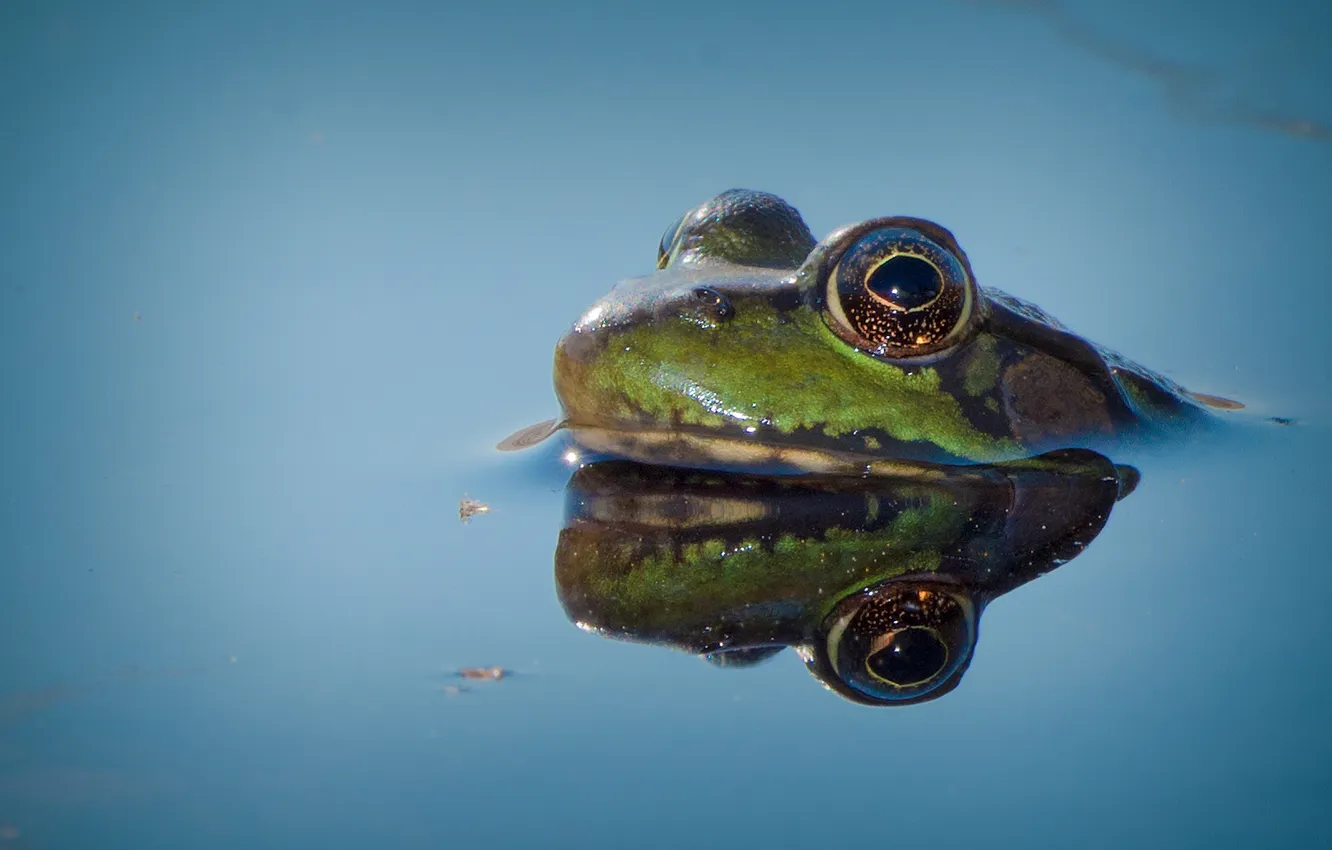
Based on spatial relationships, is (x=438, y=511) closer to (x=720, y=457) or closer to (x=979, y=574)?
(x=720, y=457)

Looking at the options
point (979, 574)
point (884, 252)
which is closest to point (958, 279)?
point (884, 252)

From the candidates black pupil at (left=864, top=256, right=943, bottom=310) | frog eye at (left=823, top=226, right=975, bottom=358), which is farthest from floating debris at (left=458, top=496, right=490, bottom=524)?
black pupil at (left=864, top=256, right=943, bottom=310)

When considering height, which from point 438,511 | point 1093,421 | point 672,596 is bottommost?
point 672,596

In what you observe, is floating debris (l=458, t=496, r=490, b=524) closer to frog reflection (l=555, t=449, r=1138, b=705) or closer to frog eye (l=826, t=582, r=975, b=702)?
frog reflection (l=555, t=449, r=1138, b=705)

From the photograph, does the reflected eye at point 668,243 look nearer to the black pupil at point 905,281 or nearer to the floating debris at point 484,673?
the black pupil at point 905,281

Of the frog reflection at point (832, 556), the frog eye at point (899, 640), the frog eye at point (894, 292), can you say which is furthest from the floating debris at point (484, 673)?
the frog eye at point (894, 292)
